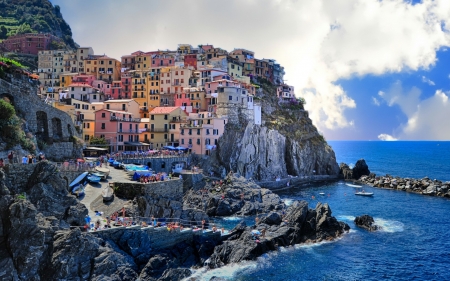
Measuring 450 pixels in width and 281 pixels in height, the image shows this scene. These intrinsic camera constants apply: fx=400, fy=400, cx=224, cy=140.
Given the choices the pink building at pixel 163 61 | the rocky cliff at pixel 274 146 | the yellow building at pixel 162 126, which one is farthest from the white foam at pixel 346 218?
the pink building at pixel 163 61

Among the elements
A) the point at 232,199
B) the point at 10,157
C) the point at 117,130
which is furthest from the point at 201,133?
the point at 10,157

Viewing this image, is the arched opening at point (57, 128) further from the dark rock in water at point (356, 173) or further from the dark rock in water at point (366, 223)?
the dark rock in water at point (356, 173)

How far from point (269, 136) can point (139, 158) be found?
119 feet

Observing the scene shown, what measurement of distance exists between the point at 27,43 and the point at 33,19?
28001mm

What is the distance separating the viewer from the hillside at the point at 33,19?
141812 millimetres

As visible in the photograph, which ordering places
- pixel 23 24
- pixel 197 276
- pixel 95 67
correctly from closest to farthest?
pixel 197 276, pixel 95 67, pixel 23 24

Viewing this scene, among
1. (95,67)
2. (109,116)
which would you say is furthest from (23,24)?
(109,116)

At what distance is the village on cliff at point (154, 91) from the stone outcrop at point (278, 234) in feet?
110

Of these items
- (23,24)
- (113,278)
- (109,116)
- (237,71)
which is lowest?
(113,278)

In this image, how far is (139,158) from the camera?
6075cm

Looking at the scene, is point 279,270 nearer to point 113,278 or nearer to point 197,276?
point 197,276

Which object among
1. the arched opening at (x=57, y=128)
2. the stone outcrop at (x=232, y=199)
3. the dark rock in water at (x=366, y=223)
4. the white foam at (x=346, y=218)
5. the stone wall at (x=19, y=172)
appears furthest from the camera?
the stone outcrop at (x=232, y=199)

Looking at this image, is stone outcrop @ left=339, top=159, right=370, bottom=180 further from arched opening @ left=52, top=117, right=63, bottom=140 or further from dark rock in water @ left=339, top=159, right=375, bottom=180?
arched opening @ left=52, top=117, right=63, bottom=140

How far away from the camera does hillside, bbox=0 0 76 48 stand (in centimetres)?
14181
